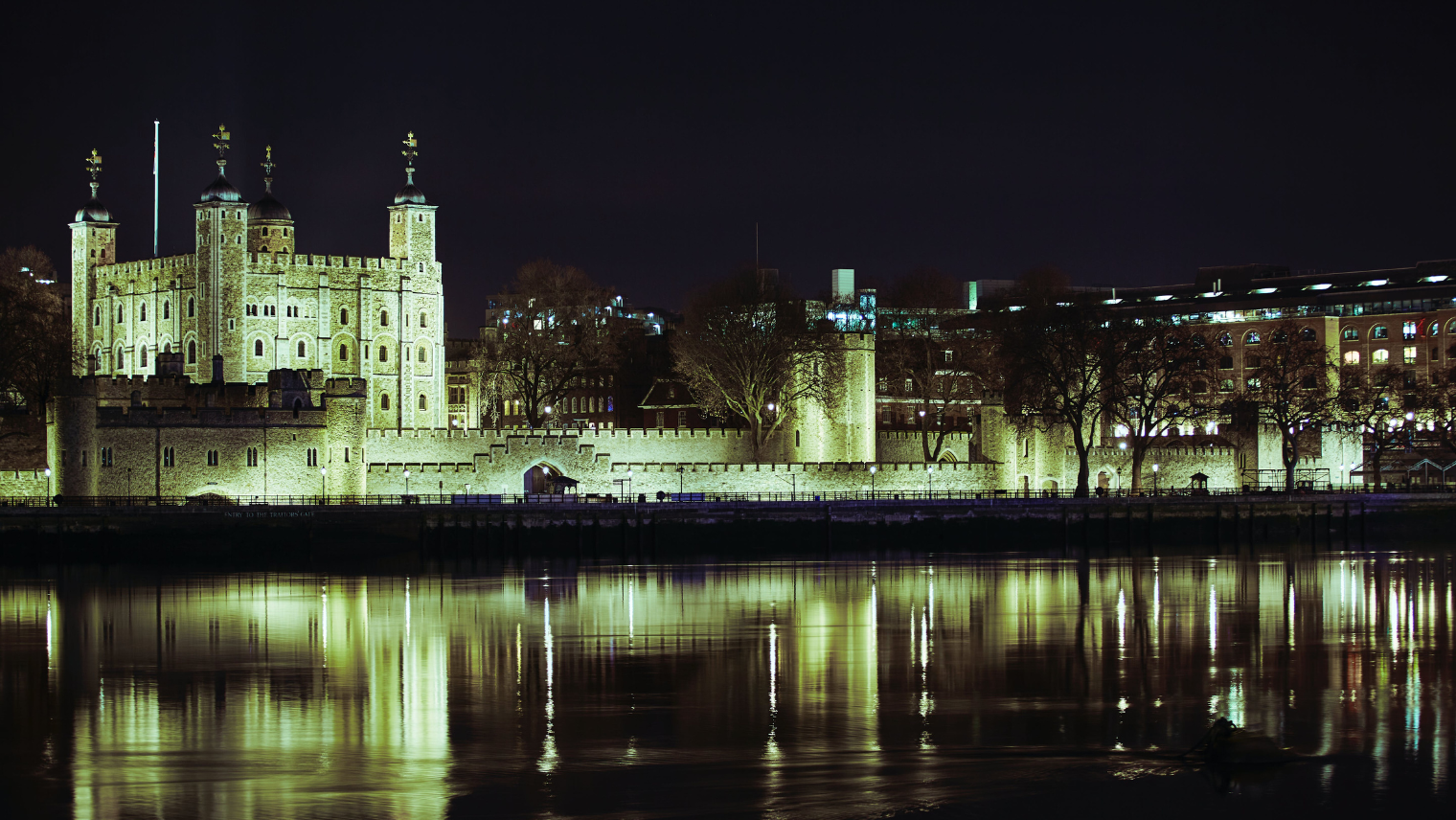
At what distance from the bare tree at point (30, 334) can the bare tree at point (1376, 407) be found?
50480 millimetres

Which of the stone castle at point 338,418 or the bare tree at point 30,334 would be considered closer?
the stone castle at point 338,418

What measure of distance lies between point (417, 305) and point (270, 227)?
714 centimetres

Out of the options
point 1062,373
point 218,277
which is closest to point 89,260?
point 218,277

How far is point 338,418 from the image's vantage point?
2335 inches

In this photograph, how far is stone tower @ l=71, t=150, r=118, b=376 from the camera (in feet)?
267

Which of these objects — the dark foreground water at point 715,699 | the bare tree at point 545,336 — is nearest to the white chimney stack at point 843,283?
the bare tree at point 545,336

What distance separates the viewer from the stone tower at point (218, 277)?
246 ft

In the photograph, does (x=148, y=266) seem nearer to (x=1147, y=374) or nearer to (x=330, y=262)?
(x=330, y=262)

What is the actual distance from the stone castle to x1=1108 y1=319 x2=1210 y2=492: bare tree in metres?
2.49

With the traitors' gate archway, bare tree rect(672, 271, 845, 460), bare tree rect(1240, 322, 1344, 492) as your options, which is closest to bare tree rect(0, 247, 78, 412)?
the traitors' gate archway

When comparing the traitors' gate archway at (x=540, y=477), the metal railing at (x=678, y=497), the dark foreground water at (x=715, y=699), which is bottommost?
the dark foreground water at (x=715, y=699)

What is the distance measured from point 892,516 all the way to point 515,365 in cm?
2584

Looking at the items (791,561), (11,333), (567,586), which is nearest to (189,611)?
(567,586)

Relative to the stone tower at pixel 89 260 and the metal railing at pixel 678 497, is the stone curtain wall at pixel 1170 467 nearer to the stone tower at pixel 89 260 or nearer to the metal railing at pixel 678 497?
the metal railing at pixel 678 497
